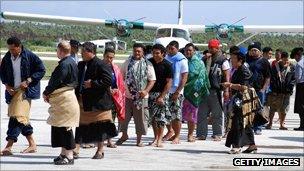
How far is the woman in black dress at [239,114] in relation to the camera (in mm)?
9500

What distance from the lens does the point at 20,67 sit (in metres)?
9.01

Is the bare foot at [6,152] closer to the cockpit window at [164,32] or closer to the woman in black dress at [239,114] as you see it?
the woman in black dress at [239,114]

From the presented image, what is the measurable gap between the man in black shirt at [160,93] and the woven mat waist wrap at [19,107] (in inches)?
89.2

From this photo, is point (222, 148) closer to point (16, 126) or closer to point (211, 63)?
point (211, 63)

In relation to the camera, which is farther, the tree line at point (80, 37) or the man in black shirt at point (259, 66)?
the tree line at point (80, 37)

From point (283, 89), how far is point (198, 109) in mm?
3091

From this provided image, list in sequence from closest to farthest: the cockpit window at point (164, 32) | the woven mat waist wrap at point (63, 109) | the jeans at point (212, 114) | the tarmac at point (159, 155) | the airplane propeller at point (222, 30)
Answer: the tarmac at point (159, 155), the woven mat waist wrap at point (63, 109), the jeans at point (212, 114), the cockpit window at point (164, 32), the airplane propeller at point (222, 30)

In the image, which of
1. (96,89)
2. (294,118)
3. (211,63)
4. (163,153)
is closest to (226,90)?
(211,63)

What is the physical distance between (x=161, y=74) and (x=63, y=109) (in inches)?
102

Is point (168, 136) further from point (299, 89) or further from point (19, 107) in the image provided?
point (299, 89)

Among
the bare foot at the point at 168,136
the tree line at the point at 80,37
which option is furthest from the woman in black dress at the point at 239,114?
the tree line at the point at 80,37

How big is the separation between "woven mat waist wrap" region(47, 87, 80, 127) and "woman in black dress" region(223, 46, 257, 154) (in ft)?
7.80

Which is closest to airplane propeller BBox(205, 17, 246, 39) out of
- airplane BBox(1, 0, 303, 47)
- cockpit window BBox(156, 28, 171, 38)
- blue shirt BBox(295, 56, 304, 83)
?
airplane BBox(1, 0, 303, 47)

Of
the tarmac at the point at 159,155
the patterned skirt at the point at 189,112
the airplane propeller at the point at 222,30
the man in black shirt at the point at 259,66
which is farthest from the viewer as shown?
the airplane propeller at the point at 222,30
